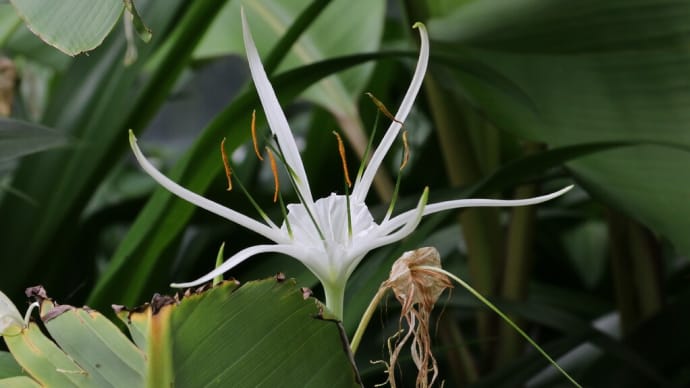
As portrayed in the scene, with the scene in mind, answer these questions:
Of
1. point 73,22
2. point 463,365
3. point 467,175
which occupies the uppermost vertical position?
point 73,22

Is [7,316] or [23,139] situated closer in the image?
[7,316]

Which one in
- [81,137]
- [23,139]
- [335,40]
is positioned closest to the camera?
[23,139]

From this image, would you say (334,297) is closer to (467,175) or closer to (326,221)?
Result: (326,221)

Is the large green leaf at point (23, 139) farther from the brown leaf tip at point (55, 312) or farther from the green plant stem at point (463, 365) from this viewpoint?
the green plant stem at point (463, 365)

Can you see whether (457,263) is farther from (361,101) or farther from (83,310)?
(83,310)

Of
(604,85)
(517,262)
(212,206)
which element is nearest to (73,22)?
(212,206)

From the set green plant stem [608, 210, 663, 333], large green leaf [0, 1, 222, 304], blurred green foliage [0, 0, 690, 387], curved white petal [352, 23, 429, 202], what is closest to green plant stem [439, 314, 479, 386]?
blurred green foliage [0, 0, 690, 387]

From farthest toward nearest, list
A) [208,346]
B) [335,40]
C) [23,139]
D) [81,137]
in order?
1. [335,40]
2. [81,137]
3. [23,139]
4. [208,346]

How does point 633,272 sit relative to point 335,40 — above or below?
below
